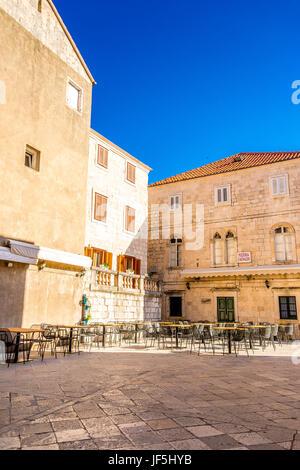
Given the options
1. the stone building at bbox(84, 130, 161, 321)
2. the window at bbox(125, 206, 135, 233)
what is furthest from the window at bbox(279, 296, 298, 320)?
the window at bbox(125, 206, 135, 233)

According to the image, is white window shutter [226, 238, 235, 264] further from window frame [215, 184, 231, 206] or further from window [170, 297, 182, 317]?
window [170, 297, 182, 317]

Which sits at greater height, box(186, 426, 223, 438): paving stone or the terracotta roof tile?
the terracotta roof tile

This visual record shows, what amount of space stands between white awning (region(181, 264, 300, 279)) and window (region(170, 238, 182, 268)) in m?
1.06

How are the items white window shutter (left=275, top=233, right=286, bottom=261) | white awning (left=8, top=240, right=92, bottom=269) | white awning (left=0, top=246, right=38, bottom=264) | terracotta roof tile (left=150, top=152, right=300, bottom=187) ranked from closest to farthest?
white awning (left=0, top=246, right=38, bottom=264) < white awning (left=8, top=240, right=92, bottom=269) < white window shutter (left=275, top=233, right=286, bottom=261) < terracotta roof tile (left=150, top=152, right=300, bottom=187)

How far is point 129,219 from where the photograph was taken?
1983 centimetres

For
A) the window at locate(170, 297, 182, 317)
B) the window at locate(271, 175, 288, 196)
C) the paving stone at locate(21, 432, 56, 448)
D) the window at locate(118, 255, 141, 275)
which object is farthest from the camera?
the window at locate(170, 297, 182, 317)

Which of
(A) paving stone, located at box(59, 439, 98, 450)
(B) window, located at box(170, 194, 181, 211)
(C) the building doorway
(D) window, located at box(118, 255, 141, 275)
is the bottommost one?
(A) paving stone, located at box(59, 439, 98, 450)

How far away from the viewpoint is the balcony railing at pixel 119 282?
1459 centimetres

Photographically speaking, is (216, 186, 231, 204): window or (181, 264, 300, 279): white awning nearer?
(181, 264, 300, 279): white awning

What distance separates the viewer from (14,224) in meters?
11.4

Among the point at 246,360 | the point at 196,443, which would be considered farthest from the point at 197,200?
the point at 196,443

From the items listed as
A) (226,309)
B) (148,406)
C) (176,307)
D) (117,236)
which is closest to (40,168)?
(117,236)

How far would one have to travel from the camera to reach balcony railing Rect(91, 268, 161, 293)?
14594 mm
